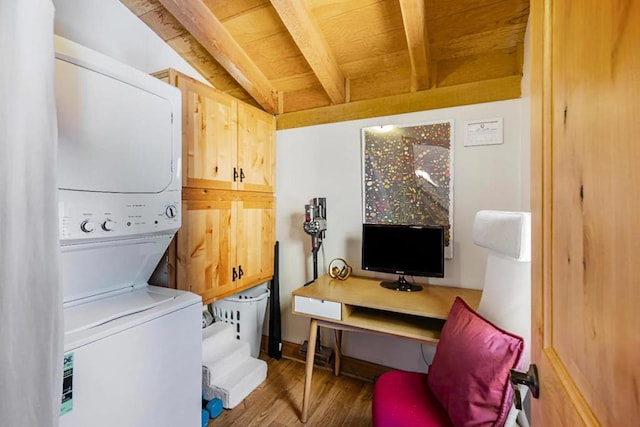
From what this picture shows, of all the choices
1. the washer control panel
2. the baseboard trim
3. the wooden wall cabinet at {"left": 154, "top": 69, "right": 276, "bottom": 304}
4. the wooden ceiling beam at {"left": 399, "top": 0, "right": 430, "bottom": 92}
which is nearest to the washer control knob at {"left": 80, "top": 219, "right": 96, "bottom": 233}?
the washer control panel

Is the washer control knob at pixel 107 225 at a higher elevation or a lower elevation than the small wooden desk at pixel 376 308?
higher

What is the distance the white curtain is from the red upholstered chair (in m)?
1.12

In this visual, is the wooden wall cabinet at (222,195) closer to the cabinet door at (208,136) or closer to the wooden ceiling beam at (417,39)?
the cabinet door at (208,136)

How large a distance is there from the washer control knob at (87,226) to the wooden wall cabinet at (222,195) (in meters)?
0.59

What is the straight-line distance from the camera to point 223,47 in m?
1.90

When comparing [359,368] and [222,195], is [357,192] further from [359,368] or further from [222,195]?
[359,368]

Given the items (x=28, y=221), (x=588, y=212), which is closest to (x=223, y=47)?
(x=28, y=221)

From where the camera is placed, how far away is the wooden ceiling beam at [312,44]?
63.5 inches

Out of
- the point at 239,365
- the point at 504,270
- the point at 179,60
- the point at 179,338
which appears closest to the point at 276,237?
the point at 239,365

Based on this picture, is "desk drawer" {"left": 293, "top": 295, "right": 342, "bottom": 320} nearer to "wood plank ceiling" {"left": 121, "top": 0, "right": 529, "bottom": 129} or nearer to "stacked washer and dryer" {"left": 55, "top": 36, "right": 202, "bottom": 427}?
"stacked washer and dryer" {"left": 55, "top": 36, "right": 202, "bottom": 427}

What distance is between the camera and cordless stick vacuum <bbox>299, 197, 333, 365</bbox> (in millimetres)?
2184

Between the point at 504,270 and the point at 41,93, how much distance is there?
62.0 inches

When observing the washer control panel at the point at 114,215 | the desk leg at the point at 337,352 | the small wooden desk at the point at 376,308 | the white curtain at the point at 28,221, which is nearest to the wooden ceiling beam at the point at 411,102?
the small wooden desk at the point at 376,308

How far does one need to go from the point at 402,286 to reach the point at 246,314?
1208 millimetres
